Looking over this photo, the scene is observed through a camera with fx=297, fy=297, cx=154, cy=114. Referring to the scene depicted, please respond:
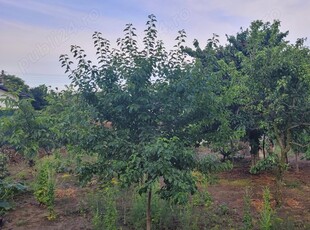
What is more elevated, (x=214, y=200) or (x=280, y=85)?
(x=280, y=85)

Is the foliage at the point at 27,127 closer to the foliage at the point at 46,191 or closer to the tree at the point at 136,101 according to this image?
the foliage at the point at 46,191

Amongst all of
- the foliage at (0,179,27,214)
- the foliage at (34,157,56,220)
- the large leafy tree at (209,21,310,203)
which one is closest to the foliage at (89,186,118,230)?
the foliage at (34,157,56,220)

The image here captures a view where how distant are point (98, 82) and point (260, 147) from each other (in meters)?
9.70

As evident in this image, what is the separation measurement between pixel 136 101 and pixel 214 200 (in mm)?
5047

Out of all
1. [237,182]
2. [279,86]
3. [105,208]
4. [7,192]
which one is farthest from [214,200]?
[7,192]

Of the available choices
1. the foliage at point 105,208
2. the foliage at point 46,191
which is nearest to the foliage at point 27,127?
the foliage at point 46,191

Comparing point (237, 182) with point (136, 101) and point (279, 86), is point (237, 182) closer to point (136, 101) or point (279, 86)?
point (279, 86)

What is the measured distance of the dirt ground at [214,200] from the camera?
6.68 metres

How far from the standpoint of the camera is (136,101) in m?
4.40

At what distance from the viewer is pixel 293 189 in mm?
9547

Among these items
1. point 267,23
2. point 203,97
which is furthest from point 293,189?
point 203,97

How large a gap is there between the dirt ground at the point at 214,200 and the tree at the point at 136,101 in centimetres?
279

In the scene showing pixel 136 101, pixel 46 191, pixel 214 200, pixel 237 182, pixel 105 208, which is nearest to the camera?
pixel 136 101

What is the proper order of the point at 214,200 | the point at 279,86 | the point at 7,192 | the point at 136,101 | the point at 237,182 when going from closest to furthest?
the point at 136,101 < the point at 279,86 < the point at 7,192 < the point at 214,200 < the point at 237,182
